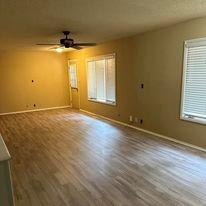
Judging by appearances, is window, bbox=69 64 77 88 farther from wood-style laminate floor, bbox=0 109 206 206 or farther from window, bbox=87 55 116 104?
wood-style laminate floor, bbox=0 109 206 206

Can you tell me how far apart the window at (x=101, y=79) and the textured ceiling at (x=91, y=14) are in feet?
Result: 6.17

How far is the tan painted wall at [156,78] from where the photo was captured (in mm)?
3855

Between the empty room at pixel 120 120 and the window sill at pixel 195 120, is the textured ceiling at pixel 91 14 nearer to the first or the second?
the empty room at pixel 120 120

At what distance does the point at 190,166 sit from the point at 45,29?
3.72m

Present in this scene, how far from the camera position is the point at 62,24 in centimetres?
361

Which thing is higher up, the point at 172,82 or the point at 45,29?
the point at 45,29

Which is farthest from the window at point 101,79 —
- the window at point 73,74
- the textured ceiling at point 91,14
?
the textured ceiling at point 91,14

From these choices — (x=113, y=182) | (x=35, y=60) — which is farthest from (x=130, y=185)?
(x=35, y=60)

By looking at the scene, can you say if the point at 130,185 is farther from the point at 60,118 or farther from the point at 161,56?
the point at 60,118

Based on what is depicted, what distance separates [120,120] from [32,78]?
14.1ft

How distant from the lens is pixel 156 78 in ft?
14.7

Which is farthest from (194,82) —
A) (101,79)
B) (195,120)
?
(101,79)

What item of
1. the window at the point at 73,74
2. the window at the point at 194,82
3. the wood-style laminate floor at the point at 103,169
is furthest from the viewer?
the window at the point at 73,74

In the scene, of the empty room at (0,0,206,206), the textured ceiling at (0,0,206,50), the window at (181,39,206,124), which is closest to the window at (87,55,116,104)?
the empty room at (0,0,206,206)
